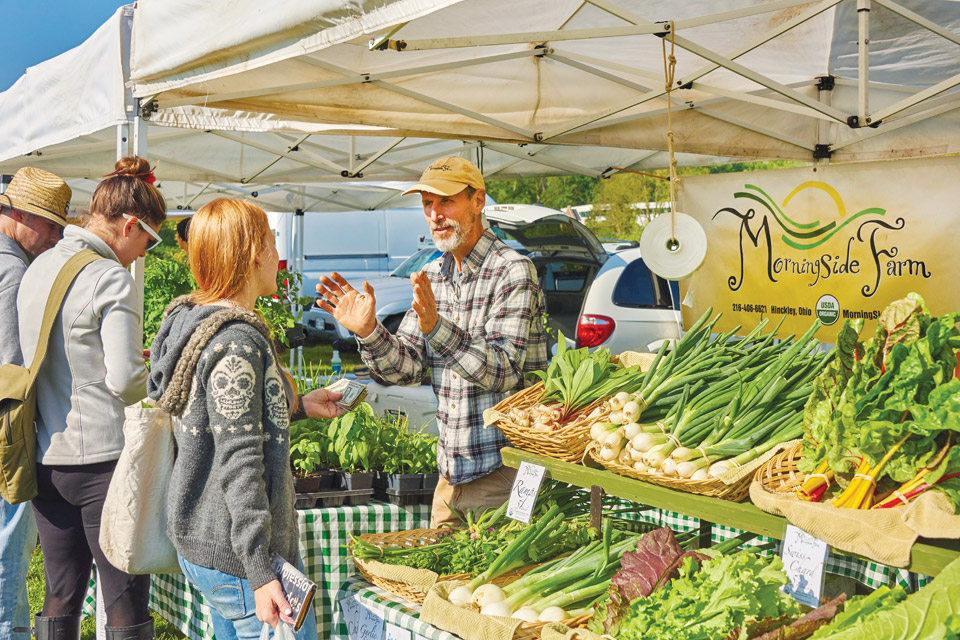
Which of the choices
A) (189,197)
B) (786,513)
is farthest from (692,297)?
(189,197)

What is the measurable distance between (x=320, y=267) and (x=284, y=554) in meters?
14.0

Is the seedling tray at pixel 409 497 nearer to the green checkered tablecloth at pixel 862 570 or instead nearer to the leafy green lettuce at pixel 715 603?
the green checkered tablecloth at pixel 862 570

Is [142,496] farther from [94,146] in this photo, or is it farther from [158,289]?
[94,146]

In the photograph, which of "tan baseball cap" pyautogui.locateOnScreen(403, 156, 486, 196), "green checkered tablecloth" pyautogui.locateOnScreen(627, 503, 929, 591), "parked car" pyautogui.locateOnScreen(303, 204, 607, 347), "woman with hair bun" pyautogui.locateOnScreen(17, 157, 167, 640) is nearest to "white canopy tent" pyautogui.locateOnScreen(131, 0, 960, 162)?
"tan baseball cap" pyautogui.locateOnScreen(403, 156, 486, 196)

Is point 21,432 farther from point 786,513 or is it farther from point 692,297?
→ point 692,297

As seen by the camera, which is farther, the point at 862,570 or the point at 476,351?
the point at 862,570

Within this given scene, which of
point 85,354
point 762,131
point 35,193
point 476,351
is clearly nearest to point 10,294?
point 35,193

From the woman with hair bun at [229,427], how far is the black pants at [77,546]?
791 millimetres

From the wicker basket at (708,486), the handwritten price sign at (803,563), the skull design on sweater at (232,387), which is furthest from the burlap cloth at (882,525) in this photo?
the skull design on sweater at (232,387)

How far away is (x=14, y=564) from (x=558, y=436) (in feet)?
7.85

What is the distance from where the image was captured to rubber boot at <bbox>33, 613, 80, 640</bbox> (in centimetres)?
288

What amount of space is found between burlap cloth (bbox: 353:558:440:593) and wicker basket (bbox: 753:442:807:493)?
99 cm

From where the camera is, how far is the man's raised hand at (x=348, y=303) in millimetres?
2719

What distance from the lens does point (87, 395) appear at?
109 inches
